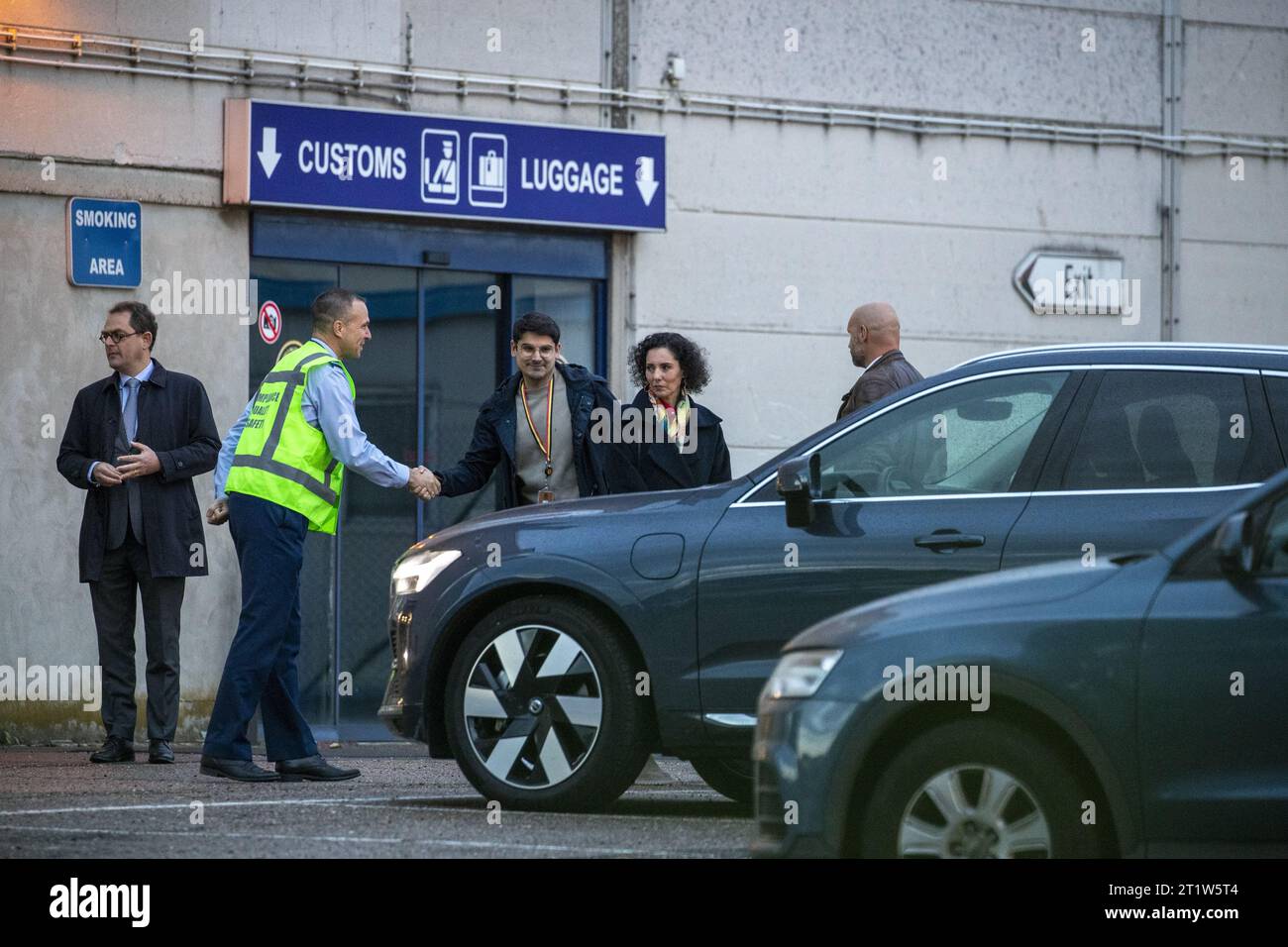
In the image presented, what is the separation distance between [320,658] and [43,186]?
10.9 feet

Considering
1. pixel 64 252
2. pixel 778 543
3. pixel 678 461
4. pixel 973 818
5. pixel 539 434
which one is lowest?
pixel 973 818

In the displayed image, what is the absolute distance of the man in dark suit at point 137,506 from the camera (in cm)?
1105

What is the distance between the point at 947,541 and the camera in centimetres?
752

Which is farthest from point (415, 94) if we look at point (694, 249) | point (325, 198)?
point (694, 249)

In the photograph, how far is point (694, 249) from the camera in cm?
1444

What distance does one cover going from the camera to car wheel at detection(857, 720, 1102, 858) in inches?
214

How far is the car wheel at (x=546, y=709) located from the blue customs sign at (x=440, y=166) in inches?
231

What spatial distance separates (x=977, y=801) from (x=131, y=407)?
688cm

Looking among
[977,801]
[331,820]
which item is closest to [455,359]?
[331,820]

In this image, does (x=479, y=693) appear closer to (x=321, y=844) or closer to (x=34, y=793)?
(x=321, y=844)

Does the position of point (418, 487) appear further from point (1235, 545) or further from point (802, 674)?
point (1235, 545)

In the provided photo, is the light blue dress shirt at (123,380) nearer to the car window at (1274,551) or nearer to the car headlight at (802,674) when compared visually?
→ the car headlight at (802,674)

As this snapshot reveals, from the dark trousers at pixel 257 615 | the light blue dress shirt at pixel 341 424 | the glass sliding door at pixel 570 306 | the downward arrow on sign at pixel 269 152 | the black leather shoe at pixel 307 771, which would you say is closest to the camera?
the dark trousers at pixel 257 615

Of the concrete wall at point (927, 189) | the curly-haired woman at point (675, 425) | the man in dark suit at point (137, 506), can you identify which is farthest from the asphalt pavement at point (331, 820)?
the concrete wall at point (927, 189)
